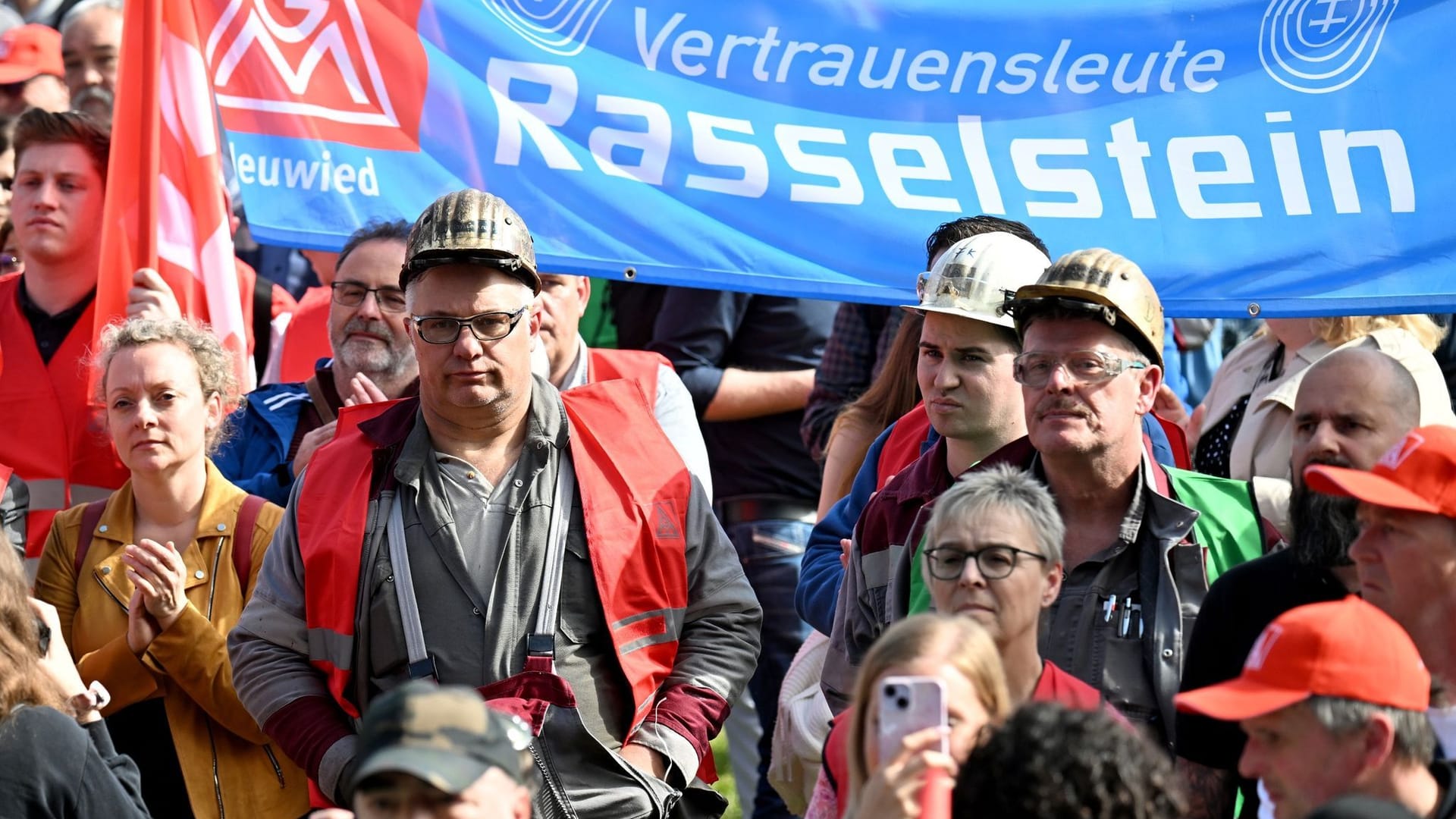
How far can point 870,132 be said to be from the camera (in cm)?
608

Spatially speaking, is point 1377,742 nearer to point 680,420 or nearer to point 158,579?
point 680,420

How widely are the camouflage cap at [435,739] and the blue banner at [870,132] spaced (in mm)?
2767

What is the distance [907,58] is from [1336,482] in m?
2.51

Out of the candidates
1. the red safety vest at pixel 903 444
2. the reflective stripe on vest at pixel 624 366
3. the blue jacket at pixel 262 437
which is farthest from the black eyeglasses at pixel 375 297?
the red safety vest at pixel 903 444

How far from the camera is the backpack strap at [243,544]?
19.2ft

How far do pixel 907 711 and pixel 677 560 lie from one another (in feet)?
5.61

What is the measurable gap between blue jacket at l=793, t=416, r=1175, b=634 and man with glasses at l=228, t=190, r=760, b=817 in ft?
0.98

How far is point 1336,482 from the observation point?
400 cm

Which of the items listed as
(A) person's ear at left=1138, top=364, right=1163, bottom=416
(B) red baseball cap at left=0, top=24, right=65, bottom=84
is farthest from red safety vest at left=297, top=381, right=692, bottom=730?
(B) red baseball cap at left=0, top=24, right=65, bottom=84

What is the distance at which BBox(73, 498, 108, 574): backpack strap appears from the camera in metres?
5.91

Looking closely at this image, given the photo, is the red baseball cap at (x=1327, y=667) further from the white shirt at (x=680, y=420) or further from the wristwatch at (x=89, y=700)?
the wristwatch at (x=89, y=700)

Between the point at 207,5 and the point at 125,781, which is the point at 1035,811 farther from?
the point at 207,5

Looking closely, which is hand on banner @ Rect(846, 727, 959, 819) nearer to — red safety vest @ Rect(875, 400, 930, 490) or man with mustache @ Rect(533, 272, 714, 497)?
red safety vest @ Rect(875, 400, 930, 490)

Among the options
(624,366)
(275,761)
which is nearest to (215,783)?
(275,761)
